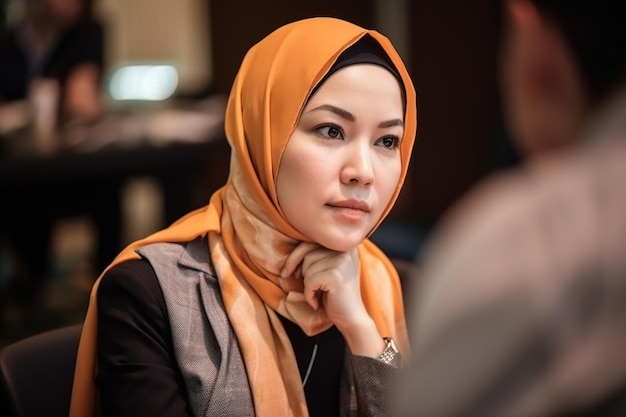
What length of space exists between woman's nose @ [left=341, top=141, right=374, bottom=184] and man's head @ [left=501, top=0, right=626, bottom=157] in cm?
38

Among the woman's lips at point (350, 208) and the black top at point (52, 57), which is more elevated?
the black top at point (52, 57)

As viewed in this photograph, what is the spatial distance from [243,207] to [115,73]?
4.69 metres

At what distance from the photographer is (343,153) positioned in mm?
1152

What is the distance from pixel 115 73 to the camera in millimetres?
5723

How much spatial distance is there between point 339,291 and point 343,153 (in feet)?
0.60

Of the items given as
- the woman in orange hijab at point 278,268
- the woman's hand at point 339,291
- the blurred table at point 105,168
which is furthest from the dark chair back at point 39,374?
the blurred table at point 105,168

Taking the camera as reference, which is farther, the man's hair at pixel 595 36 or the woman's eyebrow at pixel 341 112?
the woman's eyebrow at pixel 341 112

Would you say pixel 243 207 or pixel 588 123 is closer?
pixel 588 123

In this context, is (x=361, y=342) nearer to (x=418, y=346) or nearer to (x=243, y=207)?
(x=243, y=207)

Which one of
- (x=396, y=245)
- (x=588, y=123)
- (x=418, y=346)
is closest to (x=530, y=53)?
(x=588, y=123)

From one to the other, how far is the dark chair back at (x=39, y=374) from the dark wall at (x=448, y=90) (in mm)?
2945

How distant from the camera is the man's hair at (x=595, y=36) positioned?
70 centimetres

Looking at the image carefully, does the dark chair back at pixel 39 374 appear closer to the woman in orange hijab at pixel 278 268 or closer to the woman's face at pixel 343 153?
the woman in orange hijab at pixel 278 268

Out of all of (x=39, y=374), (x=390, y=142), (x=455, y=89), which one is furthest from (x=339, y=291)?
(x=455, y=89)
